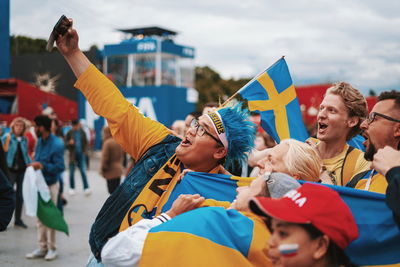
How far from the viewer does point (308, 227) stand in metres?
1.71

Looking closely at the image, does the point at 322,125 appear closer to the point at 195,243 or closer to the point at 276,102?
the point at 276,102

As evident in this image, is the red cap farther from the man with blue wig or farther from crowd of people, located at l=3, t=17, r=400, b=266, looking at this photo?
the man with blue wig

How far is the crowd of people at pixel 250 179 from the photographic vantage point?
174cm

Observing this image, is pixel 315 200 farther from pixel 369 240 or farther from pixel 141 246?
pixel 141 246

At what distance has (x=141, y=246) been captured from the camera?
2.00 meters

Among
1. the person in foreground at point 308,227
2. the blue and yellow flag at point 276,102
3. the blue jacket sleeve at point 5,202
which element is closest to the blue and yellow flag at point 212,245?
the person in foreground at point 308,227

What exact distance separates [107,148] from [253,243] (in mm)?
7315

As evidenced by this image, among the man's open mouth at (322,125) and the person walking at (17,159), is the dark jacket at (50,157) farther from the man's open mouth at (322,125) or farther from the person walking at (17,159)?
the man's open mouth at (322,125)

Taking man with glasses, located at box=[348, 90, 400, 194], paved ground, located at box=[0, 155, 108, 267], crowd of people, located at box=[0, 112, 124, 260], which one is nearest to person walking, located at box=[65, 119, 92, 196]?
crowd of people, located at box=[0, 112, 124, 260]

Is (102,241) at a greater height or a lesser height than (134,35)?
lesser

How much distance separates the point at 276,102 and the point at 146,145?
2.16 meters

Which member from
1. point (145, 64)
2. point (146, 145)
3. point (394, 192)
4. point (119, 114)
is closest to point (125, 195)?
point (146, 145)

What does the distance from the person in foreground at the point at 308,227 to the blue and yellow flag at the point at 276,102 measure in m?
3.02

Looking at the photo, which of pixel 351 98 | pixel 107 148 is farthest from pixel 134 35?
pixel 351 98
